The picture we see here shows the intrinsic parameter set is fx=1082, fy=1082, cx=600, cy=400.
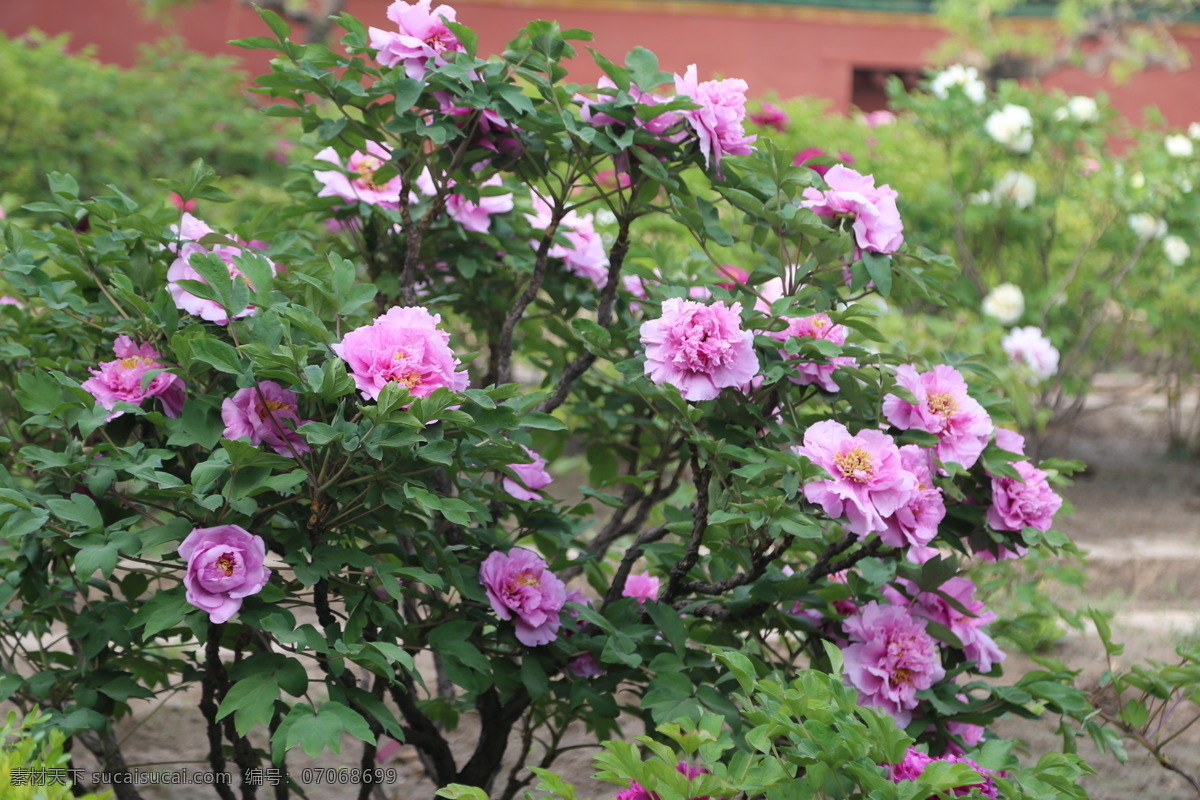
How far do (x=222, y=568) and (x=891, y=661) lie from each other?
965mm

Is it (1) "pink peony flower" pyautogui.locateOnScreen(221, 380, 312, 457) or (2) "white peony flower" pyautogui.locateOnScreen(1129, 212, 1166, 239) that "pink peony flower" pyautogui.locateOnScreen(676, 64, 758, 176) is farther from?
(2) "white peony flower" pyautogui.locateOnScreen(1129, 212, 1166, 239)

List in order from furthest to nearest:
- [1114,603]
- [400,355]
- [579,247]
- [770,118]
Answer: [770,118] < [1114,603] < [579,247] < [400,355]

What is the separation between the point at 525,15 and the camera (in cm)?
1130

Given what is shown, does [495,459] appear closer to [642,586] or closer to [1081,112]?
[642,586]

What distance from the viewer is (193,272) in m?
1.56

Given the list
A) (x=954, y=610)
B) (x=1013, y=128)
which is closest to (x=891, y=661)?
(x=954, y=610)

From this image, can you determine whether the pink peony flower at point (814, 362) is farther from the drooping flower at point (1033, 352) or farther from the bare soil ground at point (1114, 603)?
the drooping flower at point (1033, 352)

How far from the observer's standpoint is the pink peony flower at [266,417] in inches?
54.6

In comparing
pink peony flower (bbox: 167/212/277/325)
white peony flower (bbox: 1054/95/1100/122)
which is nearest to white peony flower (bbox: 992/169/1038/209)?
white peony flower (bbox: 1054/95/1100/122)

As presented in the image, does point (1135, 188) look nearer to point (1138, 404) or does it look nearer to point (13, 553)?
point (1138, 404)

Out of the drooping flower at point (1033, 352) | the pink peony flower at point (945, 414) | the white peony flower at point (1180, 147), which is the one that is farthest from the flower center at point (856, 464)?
the white peony flower at point (1180, 147)

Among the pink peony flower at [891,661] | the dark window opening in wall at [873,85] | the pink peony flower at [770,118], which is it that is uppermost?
the dark window opening in wall at [873,85]

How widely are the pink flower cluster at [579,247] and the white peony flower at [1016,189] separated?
10.4ft

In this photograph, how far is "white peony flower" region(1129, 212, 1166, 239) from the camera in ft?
14.3
